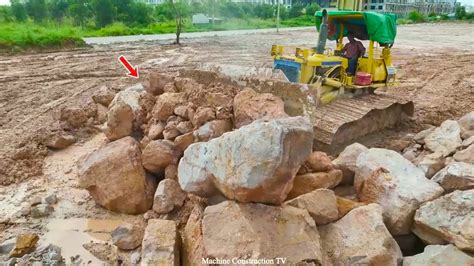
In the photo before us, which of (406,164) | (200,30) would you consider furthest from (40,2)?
(406,164)

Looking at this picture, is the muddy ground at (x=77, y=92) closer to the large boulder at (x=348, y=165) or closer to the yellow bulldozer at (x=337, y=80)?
the yellow bulldozer at (x=337, y=80)

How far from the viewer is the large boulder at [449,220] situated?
2.89 meters

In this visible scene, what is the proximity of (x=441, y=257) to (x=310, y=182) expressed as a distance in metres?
1.21

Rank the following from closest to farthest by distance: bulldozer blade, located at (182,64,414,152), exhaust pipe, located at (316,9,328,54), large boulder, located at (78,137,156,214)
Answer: large boulder, located at (78,137,156,214) < bulldozer blade, located at (182,64,414,152) < exhaust pipe, located at (316,9,328,54)

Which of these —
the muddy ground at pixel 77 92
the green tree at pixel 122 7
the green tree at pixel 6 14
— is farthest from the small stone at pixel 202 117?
the green tree at pixel 122 7

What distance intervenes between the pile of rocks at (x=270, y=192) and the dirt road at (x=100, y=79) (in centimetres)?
194

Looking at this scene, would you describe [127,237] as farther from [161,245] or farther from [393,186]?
[393,186]

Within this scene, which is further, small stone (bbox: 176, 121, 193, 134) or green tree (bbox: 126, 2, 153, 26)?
green tree (bbox: 126, 2, 153, 26)

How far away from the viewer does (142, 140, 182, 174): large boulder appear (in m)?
4.39

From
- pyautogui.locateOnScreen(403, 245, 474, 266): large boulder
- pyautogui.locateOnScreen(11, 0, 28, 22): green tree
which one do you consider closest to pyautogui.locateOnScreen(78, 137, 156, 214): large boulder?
pyautogui.locateOnScreen(403, 245, 474, 266): large boulder

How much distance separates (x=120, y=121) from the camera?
5137 millimetres

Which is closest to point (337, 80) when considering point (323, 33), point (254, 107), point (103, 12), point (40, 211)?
point (323, 33)

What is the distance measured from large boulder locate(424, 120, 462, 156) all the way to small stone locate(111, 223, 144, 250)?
3.21 m

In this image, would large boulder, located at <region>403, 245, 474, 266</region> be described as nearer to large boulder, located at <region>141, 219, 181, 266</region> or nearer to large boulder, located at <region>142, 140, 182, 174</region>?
large boulder, located at <region>141, 219, 181, 266</region>
